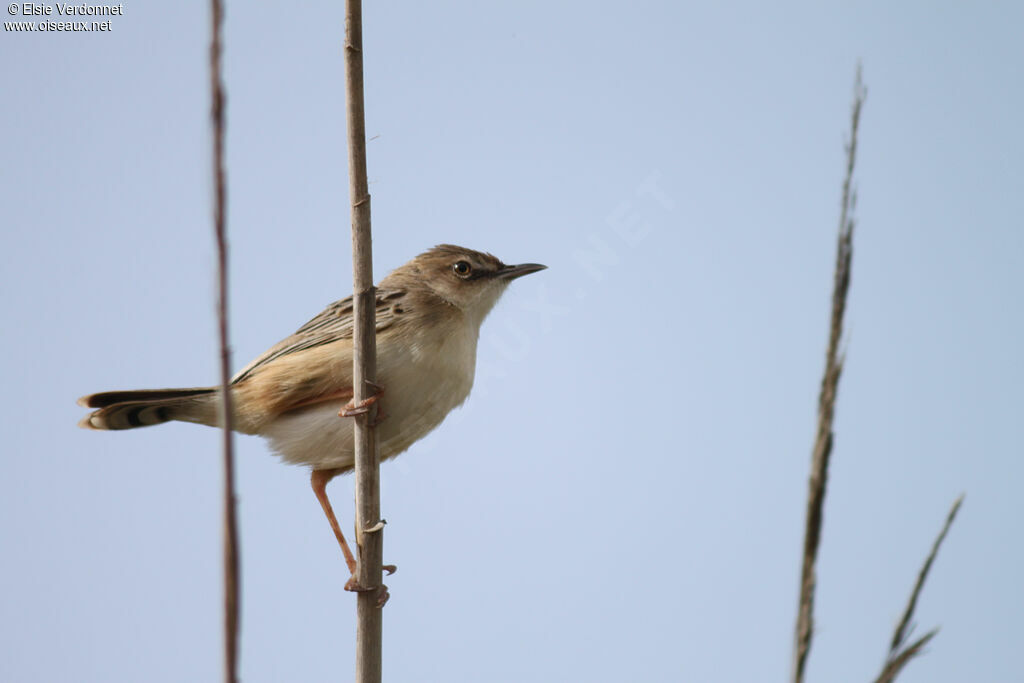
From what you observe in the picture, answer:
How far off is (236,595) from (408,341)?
4532 millimetres

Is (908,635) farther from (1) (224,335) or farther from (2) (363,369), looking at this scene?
(2) (363,369)

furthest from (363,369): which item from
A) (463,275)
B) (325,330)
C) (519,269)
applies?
(519,269)

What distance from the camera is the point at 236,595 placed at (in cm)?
83

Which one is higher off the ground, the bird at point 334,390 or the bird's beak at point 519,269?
the bird's beak at point 519,269

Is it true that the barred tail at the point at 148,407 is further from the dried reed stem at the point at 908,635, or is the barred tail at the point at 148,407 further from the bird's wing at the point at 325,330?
the dried reed stem at the point at 908,635

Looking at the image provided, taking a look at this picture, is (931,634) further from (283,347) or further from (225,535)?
(283,347)

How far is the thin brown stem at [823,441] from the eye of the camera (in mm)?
1090

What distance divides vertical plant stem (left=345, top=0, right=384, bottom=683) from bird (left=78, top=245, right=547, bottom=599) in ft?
5.23

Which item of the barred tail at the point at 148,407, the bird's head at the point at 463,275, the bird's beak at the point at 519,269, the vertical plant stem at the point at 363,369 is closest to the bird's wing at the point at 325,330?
the barred tail at the point at 148,407

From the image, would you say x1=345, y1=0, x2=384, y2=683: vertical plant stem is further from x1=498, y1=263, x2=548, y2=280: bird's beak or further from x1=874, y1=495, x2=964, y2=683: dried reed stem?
x1=498, y1=263, x2=548, y2=280: bird's beak

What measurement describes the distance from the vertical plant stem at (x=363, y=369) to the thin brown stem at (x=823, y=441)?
1544 mm

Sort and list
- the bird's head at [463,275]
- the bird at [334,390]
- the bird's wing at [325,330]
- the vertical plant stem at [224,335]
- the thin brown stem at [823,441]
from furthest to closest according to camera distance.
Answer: the bird's head at [463,275]
the bird's wing at [325,330]
the bird at [334,390]
the thin brown stem at [823,441]
the vertical plant stem at [224,335]

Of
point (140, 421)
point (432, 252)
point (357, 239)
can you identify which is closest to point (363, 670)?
point (357, 239)

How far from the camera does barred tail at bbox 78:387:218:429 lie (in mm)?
5633
